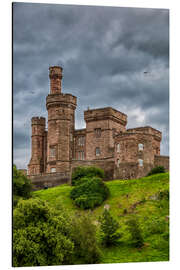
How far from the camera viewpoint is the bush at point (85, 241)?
51.5 feet

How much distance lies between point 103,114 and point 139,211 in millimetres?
18044

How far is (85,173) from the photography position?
31562mm

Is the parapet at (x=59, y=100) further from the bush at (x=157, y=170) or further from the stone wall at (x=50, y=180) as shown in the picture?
the bush at (x=157, y=170)

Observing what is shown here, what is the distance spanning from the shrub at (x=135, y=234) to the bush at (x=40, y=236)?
9.61 feet

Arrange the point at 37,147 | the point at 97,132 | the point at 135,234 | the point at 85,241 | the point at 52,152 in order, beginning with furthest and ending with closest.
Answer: the point at 37,147, the point at 97,132, the point at 52,152, the point at 135,234, the point at 85,241

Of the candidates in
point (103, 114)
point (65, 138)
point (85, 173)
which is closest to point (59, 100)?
point (65, 138)

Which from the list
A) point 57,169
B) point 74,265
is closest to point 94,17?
point 74,265

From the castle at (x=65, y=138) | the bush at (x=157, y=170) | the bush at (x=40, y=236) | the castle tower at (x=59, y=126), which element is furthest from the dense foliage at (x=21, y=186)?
the castle tower at (x=59, y=126)

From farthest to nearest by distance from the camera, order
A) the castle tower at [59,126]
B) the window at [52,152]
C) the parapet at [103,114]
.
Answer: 1. the parapet at [103,114]
2. the window at [52,152]
3. the castle tower at [59,126]

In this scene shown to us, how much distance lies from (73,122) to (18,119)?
86.6ft

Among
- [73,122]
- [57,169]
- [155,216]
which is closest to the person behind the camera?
[155,216]

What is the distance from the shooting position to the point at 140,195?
25734 mm

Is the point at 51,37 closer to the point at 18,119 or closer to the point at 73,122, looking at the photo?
the point at 18,119

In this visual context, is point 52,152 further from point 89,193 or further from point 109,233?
point 109,233
